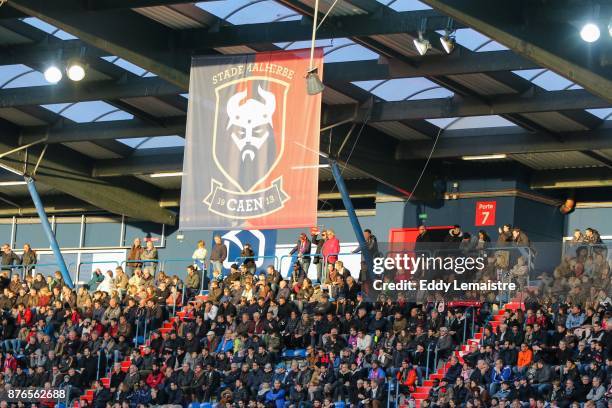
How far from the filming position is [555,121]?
29.8m

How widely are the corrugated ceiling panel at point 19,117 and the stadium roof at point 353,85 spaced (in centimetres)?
6

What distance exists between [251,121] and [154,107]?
9.53 m

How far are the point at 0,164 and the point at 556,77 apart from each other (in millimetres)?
14630

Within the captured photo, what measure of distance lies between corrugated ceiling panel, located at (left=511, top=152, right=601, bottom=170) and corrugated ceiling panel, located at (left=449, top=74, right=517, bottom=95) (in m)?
4.27

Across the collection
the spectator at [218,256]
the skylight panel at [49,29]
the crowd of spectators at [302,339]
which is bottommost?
the crowd of spectators at [302,339]

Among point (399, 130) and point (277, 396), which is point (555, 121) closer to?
point (399, 130)

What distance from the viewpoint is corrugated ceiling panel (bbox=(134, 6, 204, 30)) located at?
27.0 metres

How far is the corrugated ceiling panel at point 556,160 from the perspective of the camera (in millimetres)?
32281

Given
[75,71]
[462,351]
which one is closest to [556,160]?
[462,351]

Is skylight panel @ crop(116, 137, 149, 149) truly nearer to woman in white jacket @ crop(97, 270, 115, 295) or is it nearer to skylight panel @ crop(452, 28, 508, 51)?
woman in white jacket @ crop(97, 270, 115, 295)

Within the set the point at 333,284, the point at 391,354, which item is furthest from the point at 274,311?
the point at 391,354

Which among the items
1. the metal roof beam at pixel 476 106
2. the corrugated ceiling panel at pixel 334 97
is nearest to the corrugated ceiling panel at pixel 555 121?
the metal roof beam at pixel 476 106

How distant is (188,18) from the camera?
27406 mm

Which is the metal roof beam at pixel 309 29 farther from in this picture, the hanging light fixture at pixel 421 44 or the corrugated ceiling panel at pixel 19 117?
the corrugated ceiling panel at pixel 19 117
